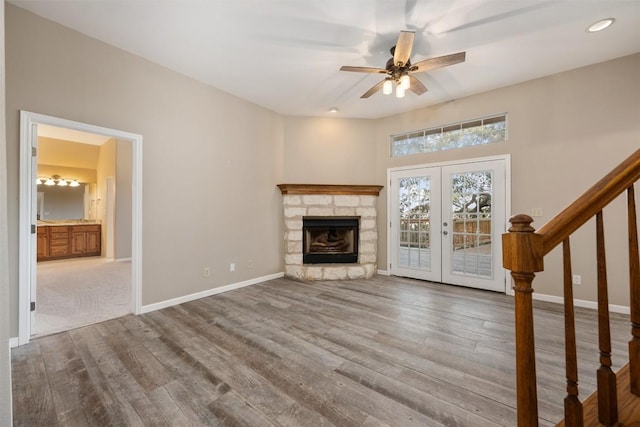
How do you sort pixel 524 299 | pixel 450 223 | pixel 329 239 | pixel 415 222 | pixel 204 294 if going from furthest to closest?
pixel 329 239 → pixel 415 222 → pixel 450 223 → pixel 204 294 → pixel 524 299

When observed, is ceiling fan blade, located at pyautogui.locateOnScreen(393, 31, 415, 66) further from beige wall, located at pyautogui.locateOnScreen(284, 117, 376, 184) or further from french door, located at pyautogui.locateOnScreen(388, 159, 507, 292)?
beige wall, located at pyautogui.locateOnScreen(284, 117, 376, 184)

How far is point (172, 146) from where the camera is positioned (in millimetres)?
3461

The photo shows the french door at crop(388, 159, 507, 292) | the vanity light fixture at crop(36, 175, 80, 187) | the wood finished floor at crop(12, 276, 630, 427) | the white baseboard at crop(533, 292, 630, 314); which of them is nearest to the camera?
the wood finished floor at crop(12, 276, 630, 427)

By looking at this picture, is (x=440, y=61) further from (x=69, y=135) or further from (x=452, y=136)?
(x=69, y=135)

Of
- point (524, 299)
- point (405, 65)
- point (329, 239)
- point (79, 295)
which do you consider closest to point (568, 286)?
point (524, 299)

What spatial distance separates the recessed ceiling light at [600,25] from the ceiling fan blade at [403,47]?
1.87 metres

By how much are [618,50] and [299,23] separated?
145 inches

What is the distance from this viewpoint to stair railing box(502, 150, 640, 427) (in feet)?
2.80

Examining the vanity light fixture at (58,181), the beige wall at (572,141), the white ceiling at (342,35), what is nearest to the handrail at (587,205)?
the white ceiling at (342,35)

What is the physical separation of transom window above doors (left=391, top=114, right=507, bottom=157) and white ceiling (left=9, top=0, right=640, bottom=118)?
594 mm

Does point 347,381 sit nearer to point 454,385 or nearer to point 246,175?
point 454,385


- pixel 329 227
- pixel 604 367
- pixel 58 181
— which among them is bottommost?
pixel 604 367

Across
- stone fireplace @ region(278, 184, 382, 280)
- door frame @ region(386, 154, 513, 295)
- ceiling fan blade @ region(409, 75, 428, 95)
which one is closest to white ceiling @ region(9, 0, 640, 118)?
ceiling fan blade @ region(409, 75, 428, 95)

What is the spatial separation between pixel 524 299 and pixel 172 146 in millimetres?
3886
